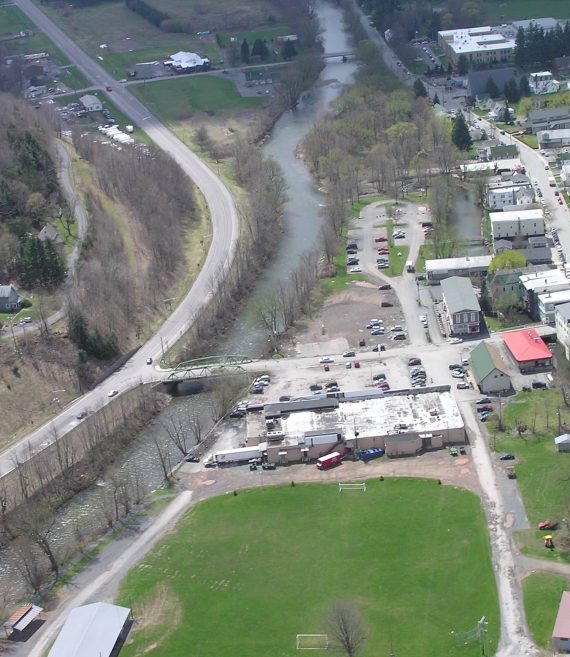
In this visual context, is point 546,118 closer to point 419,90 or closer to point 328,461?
point 419,90

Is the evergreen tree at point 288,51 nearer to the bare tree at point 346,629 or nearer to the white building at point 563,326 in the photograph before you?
the white building at point 563,326

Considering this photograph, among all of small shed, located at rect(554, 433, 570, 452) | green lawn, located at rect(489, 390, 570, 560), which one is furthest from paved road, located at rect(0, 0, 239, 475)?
small shed, located at rect(554, 433, 570, 452)

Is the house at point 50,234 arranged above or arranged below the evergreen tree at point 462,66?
below

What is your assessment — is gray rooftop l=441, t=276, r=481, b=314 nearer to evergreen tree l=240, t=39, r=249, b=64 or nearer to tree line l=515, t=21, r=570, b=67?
tree line l=515, t=21, r=570, b=67

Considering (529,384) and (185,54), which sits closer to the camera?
(529,384)

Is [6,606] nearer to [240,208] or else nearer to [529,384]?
[529,384]

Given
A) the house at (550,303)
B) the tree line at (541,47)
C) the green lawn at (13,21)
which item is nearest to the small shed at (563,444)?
the house at (550,303)

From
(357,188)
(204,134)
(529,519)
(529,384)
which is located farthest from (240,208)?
(529,519)

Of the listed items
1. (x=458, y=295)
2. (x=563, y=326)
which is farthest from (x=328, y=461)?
(x=458, y=295)
